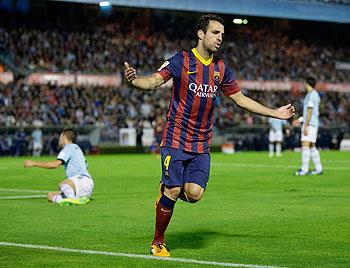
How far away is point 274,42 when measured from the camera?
65438mm

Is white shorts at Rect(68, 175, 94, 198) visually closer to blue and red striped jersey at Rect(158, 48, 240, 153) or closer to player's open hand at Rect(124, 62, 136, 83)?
blue and red striped jersey at Rect(158, 48, 240, 153)

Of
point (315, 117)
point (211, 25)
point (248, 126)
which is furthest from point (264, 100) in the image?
point (211, 25)

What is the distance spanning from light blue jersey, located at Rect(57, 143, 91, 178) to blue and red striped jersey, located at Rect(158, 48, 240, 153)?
19.1 feet

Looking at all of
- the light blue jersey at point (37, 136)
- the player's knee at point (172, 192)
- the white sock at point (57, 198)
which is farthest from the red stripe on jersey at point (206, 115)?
the light blue jersey at point (37, 136)

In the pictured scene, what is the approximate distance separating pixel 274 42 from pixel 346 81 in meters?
6.12

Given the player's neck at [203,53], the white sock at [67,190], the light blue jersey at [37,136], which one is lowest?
the light blue jersey at [37,136]

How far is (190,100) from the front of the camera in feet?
32.3

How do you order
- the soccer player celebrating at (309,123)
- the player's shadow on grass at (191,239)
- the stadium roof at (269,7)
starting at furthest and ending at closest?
1. the stadium roof at (269,7)
2. the soccer player celebrating at (309,123)
3. the player's shadow on grass at (191,239)

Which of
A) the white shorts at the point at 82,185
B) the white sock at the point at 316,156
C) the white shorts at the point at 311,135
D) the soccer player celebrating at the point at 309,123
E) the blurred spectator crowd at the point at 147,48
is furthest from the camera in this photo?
the blurred spectator crowd at the point at 147,48

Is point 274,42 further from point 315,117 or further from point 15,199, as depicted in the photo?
point 15,199

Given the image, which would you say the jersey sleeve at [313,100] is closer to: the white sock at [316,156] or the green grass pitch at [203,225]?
the white sock at [316,156]

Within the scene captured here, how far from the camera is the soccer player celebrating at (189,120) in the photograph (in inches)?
388

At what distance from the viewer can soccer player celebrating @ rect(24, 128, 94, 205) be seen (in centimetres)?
1566

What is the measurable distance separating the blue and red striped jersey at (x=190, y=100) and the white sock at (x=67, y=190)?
20.2ft
